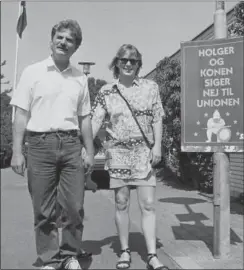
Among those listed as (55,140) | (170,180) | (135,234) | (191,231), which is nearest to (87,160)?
(55,140)

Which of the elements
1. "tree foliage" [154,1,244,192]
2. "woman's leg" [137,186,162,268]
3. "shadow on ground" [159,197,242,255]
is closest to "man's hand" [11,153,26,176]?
"woman's leg" [137,186,162,268]

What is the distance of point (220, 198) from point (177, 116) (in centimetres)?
393

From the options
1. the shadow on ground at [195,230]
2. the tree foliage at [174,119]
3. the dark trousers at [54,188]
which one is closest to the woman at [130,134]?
the dark trousers at [54,188]

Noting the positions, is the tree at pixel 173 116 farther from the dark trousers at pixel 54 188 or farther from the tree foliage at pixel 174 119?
the dark trousers at pixel 54 188

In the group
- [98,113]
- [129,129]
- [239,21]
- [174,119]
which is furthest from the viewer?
[174,119]

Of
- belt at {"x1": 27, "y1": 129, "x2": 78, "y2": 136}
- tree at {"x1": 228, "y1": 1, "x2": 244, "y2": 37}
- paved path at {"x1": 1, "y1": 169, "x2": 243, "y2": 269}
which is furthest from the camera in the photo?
tree at {"x1": 228, "y1": 1, "x2": 244, "y2": 37}

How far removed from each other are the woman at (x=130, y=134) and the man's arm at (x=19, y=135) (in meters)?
0.66

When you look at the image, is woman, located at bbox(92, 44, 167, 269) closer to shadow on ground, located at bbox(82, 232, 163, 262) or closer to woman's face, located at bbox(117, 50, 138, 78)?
woman's face, located at bbox(117, 50, 138, 78)

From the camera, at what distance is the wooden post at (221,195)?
11.2 ft

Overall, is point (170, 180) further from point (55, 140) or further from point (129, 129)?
point (55, 140)

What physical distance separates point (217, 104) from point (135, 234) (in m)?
1.56

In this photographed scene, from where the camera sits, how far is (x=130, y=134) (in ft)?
9.87

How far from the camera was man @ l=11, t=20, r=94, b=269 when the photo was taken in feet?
8.18

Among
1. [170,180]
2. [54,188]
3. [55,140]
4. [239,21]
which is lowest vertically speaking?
[170,180]
